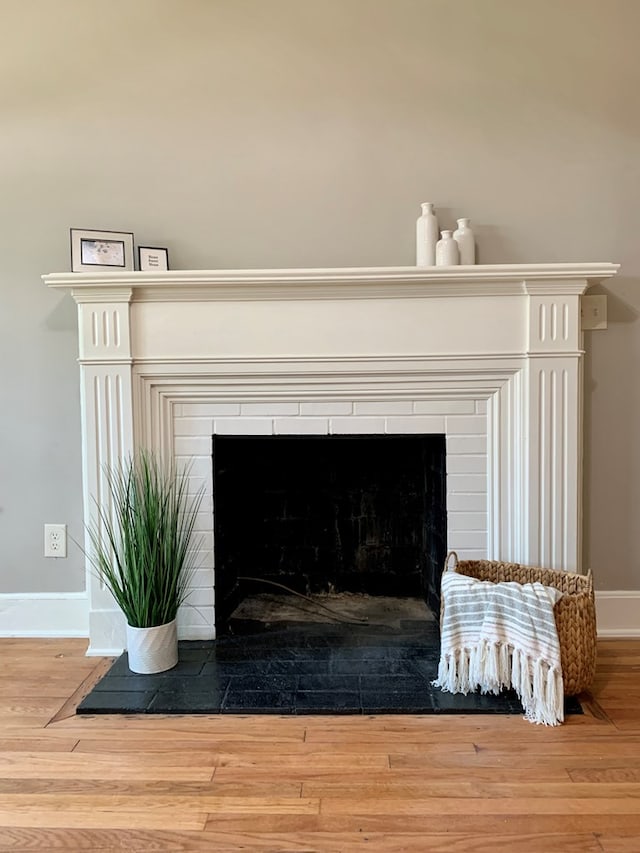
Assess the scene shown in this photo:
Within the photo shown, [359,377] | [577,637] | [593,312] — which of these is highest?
[593,312]

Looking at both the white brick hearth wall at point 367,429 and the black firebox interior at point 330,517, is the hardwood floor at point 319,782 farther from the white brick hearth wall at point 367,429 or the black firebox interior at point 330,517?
the black firebox interior at point 330,517

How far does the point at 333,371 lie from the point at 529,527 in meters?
0.84

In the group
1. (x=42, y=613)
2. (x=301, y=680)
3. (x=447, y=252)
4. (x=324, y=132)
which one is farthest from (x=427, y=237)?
(x=42, y=613)

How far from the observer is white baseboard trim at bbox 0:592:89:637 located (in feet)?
7.34

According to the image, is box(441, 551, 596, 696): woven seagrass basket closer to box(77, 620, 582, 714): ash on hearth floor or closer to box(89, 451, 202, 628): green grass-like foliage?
box(77, 620, 582, 714): ash on hearth floor

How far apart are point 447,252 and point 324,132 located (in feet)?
2.04

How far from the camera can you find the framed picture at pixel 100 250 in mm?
2088

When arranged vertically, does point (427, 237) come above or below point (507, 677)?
above

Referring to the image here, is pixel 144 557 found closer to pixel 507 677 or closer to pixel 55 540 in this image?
pixel 55 540

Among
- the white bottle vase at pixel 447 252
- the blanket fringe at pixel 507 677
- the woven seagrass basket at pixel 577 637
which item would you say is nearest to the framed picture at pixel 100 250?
the white bottle vase at pixel 447 252

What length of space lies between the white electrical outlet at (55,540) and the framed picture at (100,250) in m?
0.94

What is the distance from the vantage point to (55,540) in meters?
2.23

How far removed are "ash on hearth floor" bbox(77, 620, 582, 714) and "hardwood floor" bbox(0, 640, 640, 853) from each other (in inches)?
1.6

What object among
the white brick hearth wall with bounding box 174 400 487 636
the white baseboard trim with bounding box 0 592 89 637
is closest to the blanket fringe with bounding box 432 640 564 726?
the white brick hearth wall with bounding box 174 400 487 636
